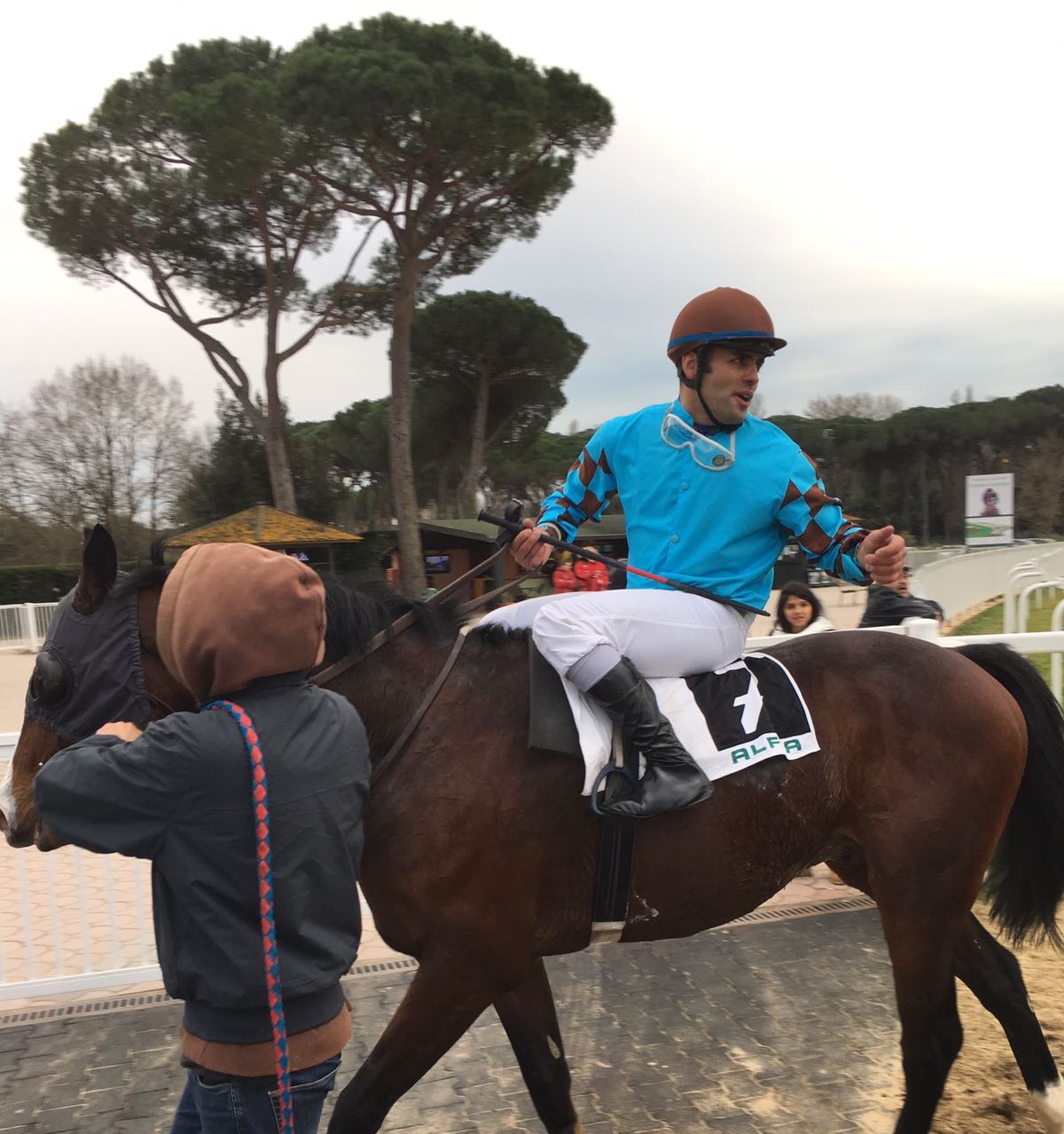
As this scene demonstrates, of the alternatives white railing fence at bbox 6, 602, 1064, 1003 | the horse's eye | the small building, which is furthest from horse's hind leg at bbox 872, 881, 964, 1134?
the small building

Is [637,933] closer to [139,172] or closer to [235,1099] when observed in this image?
[235,1099]

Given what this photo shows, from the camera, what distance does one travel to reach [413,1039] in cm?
193

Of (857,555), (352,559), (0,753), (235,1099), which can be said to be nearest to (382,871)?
(235,1099)

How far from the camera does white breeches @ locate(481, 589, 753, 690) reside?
82.0 inches

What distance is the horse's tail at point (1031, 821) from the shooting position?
259 centimetres

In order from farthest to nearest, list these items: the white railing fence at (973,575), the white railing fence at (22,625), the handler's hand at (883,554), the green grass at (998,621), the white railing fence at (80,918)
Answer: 1. the white railing fence at (22,625)
2. the white railing fence at (973,575)
3. the green grass at (998,621)
4. the white railing fence at (80,918)
5. the handler's hand at (883,554)

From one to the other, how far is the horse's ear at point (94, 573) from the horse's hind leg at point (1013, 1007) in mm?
2603

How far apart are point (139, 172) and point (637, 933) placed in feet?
79.8

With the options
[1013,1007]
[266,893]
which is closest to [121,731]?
[266,893]

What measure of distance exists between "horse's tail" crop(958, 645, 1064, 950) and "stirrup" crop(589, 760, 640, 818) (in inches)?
50.3

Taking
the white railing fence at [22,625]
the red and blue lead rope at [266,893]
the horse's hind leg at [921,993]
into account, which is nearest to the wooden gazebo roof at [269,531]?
the white railing fence at [22,625]

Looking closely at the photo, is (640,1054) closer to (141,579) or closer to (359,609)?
(359,609)

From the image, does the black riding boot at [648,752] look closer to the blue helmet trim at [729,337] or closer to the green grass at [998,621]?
the blue helmet trim at [729,337]

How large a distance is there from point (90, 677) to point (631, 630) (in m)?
1.28
